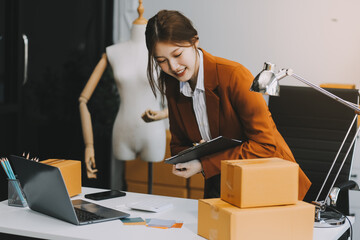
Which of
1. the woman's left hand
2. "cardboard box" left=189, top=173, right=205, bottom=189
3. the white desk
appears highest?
→ the woman's left hand

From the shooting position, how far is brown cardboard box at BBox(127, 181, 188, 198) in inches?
140

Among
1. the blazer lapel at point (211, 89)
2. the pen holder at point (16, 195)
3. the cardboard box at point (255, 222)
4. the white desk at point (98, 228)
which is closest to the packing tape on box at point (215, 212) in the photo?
the cardboard box at point (255, 222)

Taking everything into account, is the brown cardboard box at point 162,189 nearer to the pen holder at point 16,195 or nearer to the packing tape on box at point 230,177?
the pen holder at point 16,195

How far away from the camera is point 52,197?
178cm

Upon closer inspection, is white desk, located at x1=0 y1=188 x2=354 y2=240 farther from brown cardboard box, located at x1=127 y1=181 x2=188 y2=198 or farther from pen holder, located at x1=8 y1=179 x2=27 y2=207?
brown cardboard box, located at x1=127 y1=181 x2=188 y2=198

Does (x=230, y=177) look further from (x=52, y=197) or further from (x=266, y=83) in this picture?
(x=52, y=197)

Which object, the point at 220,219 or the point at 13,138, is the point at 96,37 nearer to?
the point at 13,138

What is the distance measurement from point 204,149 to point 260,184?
1.19ft

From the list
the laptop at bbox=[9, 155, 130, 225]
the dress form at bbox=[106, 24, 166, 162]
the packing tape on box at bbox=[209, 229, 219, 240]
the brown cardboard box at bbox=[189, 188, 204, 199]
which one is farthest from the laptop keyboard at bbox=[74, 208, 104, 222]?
the brown cardboard box at bbox=[189, 188, 204, 199]

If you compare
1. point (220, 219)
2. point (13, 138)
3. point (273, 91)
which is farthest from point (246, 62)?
point (220, 219)

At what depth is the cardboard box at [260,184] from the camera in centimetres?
154

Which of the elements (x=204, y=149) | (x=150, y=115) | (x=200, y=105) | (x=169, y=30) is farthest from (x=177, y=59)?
(x=150, y=115)

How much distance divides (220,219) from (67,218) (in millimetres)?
556

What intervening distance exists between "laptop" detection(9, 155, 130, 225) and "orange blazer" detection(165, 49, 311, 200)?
438mm
